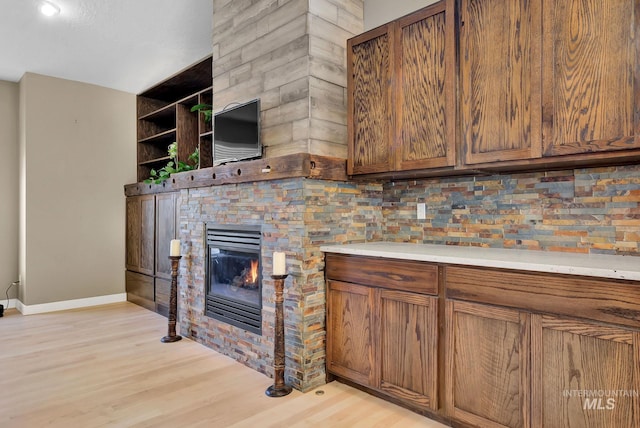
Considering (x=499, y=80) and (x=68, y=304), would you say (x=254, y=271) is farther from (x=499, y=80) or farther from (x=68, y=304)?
(x=68, y=304)

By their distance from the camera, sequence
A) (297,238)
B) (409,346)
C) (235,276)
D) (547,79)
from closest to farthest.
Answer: (547,79) < (409,346) < (297,238) < (235,276)

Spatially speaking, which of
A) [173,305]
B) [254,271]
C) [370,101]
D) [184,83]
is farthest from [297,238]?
[184,83]

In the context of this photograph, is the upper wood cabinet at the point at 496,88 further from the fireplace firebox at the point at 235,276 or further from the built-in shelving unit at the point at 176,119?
the built-in shelving unit at the point at 176,119

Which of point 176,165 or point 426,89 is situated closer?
point 426,89

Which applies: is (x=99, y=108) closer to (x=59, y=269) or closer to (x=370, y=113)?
(x=59, y=269)

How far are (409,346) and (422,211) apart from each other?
3.37ft

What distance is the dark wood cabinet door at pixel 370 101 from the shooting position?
2566 millimetres

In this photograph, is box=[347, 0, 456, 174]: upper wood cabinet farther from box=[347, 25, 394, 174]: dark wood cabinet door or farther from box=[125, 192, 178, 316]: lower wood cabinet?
box=[125, 192, 178, 316]: lower wood cabinet

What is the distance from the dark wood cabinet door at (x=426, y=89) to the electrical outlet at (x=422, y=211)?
18.8 inches

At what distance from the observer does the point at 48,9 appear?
329 centimetres

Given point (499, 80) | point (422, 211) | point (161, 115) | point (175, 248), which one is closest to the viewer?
point (499, 80)

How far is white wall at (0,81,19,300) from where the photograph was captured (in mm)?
4844

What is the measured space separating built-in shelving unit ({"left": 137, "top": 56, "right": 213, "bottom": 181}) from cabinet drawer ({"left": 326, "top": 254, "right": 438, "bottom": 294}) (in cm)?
240

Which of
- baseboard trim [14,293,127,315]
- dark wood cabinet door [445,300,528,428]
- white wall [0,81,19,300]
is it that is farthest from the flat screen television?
white wall [0,81,19,300]
